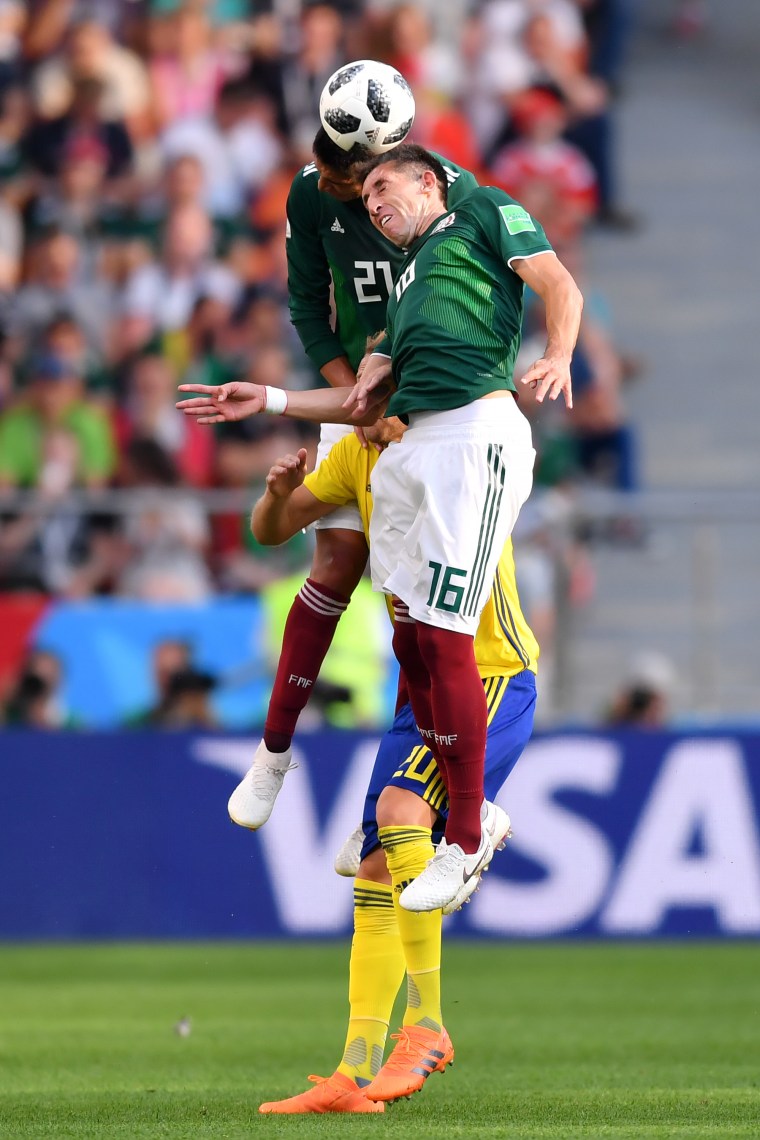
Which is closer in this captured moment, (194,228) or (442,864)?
(442,864)

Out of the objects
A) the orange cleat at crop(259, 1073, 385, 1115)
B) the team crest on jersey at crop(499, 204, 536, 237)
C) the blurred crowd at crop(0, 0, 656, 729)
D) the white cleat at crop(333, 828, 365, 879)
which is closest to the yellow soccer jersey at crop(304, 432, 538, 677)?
the white cleat at crop(333, 828, 365, 879)

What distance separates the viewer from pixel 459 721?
6.21m

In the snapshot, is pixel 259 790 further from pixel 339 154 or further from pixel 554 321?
pixel 339 154

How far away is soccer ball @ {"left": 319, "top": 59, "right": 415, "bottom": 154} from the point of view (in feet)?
21.5

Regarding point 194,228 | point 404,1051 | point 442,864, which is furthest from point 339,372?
point 194,228

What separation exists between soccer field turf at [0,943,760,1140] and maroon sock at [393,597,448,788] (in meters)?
1.14

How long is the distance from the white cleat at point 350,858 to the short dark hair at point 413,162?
2097 millimetres

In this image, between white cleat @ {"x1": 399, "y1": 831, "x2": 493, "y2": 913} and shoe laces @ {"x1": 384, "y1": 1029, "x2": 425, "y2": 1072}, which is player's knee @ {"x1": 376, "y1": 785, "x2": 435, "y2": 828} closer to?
white cleat @ {"x1": 399, "y1": 831, "x2": 493, "y2": 913}

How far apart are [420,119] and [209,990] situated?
8116 millimetres

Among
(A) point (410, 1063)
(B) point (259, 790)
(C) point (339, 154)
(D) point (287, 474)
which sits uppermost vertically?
(C) point (339, 154)

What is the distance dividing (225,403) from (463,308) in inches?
31.2

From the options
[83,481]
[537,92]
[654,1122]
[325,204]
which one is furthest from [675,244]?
[654,1122]

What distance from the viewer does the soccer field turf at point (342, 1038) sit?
609 centimetres

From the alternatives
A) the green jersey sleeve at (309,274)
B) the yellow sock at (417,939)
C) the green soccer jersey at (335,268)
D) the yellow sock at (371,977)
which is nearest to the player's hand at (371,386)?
the green soccer jersey at (335,268)
